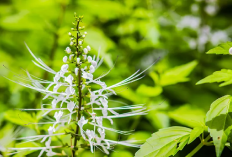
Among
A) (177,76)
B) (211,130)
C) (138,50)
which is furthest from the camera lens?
(138,50)

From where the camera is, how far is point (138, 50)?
2.04 meters

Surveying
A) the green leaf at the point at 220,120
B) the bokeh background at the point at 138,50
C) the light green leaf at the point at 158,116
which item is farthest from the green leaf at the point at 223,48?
the light green leaf at the point at 158,116

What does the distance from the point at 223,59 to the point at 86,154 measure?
5.18 feet

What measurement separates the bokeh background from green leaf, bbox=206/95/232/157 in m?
0.49

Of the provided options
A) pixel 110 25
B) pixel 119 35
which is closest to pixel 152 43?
pixel 119 35

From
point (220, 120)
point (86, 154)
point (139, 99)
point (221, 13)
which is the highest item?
point (221, 13)

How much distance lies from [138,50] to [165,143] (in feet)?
4.28

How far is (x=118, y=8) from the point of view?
6.84ft

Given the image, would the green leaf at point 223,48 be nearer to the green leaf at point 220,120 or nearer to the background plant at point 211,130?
the background plant at point 211,130

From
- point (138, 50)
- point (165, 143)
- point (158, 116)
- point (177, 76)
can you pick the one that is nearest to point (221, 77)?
point (165, 143)

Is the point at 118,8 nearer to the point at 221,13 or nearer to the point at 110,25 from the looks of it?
the point at 110,25

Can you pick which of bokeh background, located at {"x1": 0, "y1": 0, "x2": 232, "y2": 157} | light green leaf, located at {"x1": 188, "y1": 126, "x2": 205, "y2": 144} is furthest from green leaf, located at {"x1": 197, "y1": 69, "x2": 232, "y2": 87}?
bokeh background, located at {"x1": 0, "y1": 0, "x2": 232, "y2": 157}

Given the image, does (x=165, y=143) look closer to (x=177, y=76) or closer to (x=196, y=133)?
(x=196, y=133)

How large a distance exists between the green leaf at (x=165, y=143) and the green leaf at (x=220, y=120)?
0.37 feet
